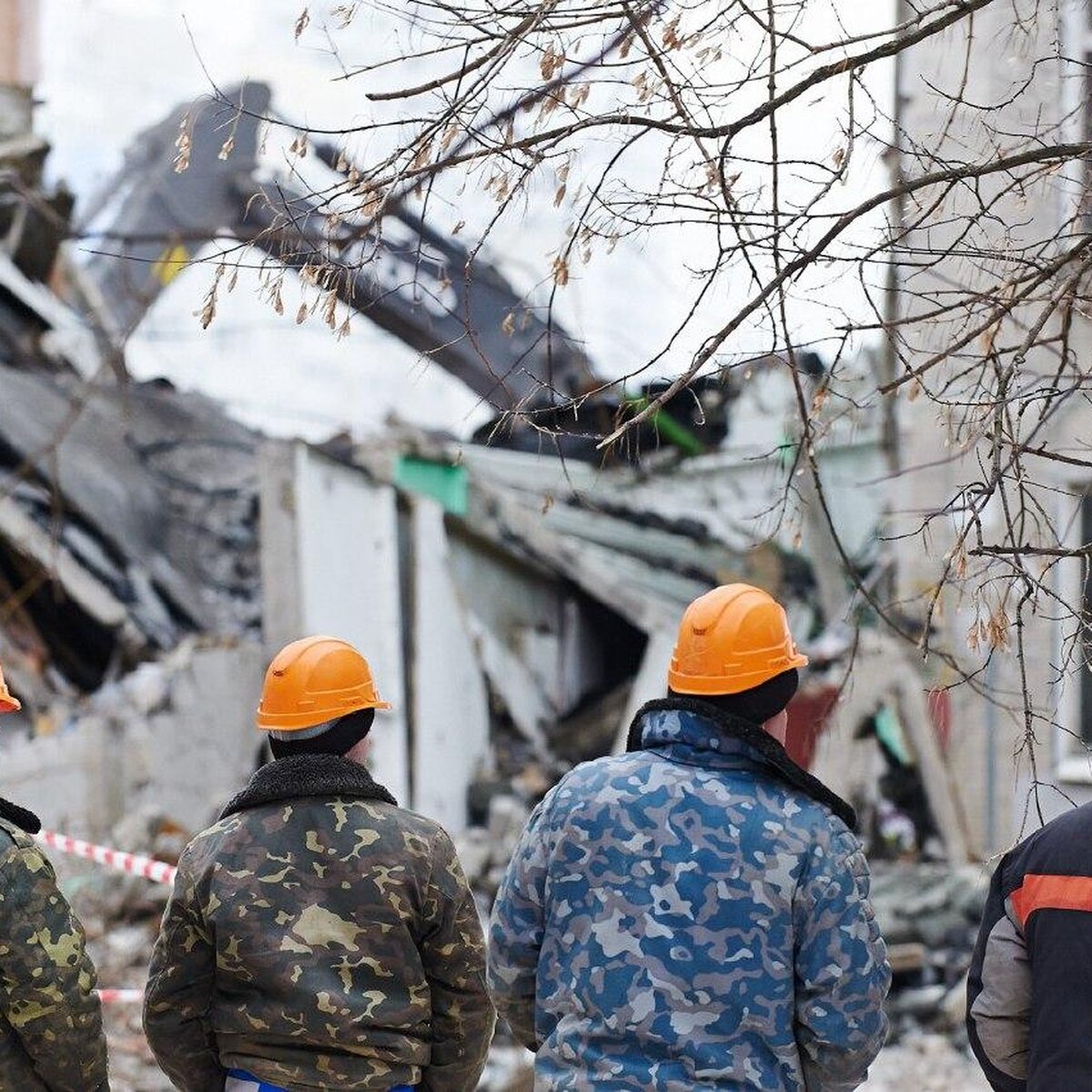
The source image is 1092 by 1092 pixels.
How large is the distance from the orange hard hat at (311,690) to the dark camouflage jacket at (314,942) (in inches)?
3.2

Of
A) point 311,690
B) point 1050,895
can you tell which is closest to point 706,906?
point 1050,895

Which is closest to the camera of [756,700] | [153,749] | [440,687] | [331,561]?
[756,700]

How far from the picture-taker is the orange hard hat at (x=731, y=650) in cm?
249

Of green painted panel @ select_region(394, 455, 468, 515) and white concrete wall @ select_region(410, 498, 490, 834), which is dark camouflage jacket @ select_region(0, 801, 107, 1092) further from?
green painted panel @ select_region(394, 455, 468, 515)

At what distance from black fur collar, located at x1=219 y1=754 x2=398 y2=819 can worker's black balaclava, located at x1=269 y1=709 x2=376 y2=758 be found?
0.03 m

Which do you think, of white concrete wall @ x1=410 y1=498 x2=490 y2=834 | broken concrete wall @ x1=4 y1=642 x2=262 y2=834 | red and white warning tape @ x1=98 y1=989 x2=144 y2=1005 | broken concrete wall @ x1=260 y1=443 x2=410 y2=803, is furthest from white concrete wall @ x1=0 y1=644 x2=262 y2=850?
red and white warning tape @ x1=98 y1=989 x2=144 y2=1005

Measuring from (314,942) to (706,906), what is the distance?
0.72 m

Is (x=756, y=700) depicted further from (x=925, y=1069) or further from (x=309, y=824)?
(x=925, y=1069)

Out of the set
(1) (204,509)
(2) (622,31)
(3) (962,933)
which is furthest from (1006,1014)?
(1) (204,509)

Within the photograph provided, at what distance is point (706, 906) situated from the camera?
2.37m

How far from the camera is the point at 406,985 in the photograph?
270 centimetres

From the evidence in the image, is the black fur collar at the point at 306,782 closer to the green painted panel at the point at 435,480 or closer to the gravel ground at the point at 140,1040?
the gravel ground at the point at 140,1040

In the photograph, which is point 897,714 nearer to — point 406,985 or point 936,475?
point 936,475

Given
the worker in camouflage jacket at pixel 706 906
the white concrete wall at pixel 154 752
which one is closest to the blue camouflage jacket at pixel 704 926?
the worker in camouflage jacket at pixel 706 906
